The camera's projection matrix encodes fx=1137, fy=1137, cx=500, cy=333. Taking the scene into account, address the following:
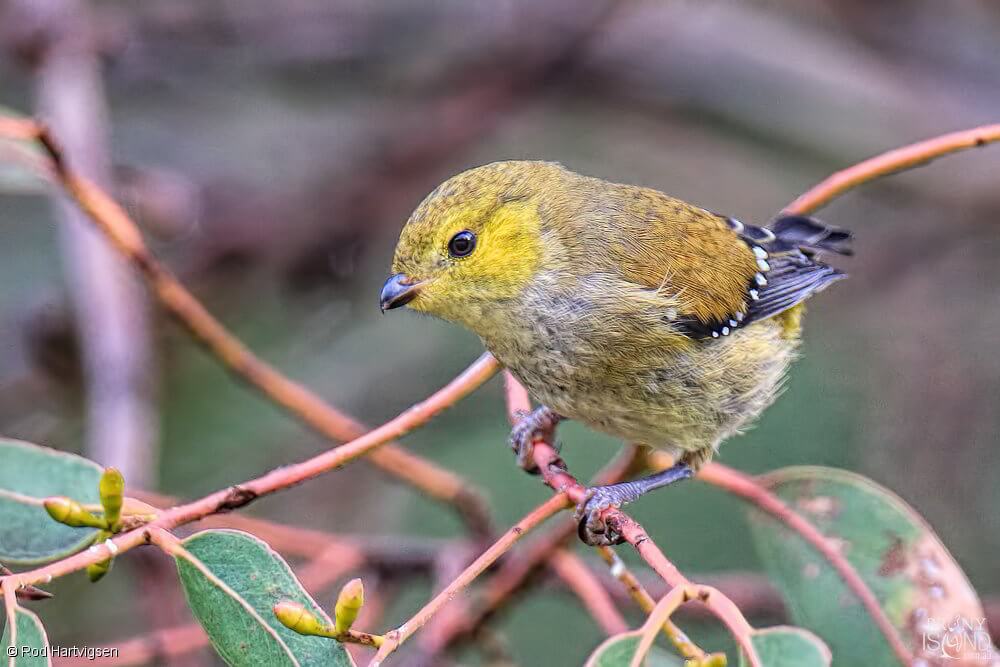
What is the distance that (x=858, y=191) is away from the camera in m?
5.20

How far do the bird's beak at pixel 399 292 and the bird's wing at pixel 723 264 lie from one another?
0.54 metres

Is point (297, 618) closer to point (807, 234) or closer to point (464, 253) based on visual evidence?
point (464, 253)

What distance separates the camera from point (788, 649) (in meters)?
1.94

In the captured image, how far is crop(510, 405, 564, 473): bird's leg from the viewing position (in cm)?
282

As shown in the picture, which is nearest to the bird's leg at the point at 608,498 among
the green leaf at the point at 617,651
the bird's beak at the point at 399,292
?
the green leaf at the point at 617,651

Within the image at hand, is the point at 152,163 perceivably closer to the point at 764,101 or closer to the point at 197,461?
the point at 197,461

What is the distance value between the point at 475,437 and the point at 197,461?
4.39 feet

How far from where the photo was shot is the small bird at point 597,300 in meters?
2.73

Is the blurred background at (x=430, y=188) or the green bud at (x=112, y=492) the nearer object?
the green bud at (x=112, y=492)

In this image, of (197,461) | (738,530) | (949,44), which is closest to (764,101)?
(949,44)

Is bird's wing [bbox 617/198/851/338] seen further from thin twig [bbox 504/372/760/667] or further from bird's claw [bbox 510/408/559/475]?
thin twig [bbox 504/372/760/667]

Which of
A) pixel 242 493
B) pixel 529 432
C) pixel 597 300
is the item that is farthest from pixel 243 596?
pixel 597 300

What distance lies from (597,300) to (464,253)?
346 millimetres

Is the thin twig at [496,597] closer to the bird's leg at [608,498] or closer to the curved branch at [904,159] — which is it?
the bird's leg at [608,498]
